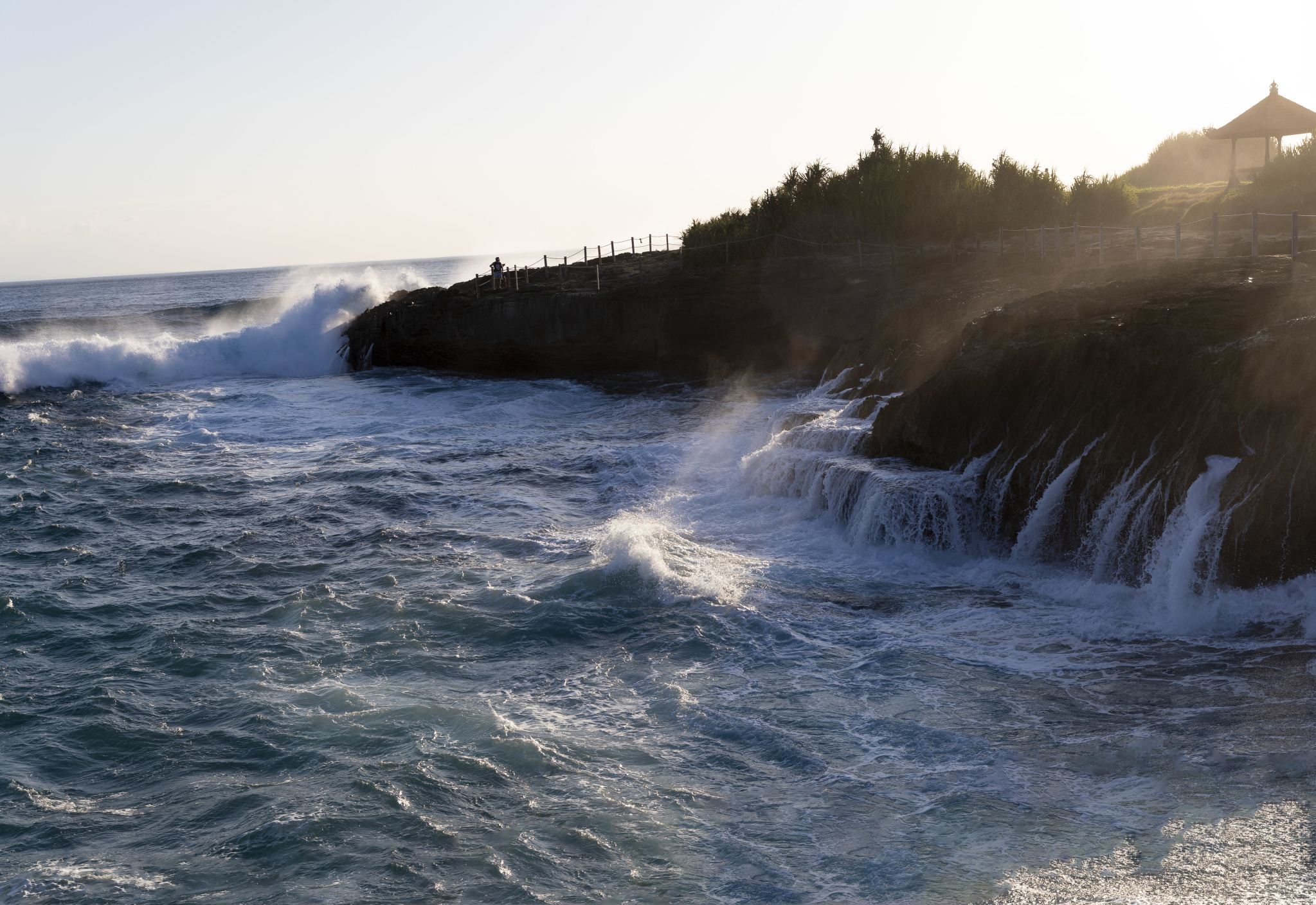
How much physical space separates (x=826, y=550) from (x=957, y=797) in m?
6.76

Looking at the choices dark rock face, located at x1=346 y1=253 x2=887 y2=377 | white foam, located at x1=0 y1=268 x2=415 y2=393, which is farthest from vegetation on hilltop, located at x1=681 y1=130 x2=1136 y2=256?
white foam, located at x1=0 y1=268 x2=415 y2=393

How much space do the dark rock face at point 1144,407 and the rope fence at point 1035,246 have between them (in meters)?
2.78

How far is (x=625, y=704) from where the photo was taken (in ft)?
31.0

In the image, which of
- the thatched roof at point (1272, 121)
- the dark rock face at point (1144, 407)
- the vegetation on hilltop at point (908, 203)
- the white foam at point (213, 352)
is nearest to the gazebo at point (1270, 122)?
the thatched roof at point (1272, 121)

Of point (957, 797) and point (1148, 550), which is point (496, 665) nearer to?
point (957, 797)

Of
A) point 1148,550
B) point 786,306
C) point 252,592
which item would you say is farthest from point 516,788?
point 786,306

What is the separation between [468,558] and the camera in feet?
46.8

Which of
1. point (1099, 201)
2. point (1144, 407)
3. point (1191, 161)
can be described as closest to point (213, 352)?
point (1099, 201)

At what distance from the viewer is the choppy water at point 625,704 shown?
6.79m

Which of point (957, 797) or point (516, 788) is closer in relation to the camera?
point (957, 797)

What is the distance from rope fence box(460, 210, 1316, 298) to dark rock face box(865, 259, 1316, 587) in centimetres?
278

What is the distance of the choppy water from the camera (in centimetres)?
679

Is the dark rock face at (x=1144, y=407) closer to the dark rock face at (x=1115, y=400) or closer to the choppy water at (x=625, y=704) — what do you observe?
the dark rock face at (x=1115, y=400)

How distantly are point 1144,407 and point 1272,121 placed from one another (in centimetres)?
2755
